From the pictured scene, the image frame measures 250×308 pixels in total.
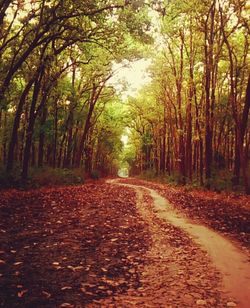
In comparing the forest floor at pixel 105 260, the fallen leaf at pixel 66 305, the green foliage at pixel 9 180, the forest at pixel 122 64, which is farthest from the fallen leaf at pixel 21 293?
the green foliage at pixel 9 180

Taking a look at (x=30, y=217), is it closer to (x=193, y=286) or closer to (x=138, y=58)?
(x=193, y=286)

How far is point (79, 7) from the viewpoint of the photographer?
52.3ft

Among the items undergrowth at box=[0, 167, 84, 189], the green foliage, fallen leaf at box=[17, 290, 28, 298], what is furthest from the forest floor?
undergrowth at box=[0, 167, 84, 189]

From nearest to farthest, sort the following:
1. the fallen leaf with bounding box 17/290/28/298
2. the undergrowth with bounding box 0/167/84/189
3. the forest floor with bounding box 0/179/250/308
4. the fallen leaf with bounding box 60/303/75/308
A: the fallen leaf with bounding box 60/303/75/308
the fallen leaf with bounding box 17/290/28/298
the forest floor with bounding box 0/179/250/308
the undergrowth with bounding box 0/167/84/189

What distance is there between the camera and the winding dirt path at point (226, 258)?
19.0 ft

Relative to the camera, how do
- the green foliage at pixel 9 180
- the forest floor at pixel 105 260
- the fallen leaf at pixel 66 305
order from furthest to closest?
the green foliage at pixel 9 180
the forest floor at pixel 105 260
the fallen leaf at pixel 66 305

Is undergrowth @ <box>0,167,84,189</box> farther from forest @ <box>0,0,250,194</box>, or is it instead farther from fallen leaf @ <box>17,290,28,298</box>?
fallen leaf @ <box>17,290,28,298</box>

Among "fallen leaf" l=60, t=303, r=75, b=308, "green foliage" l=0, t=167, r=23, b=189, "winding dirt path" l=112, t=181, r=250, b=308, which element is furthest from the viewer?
"green foliage" l=0, t=167, r=23, b=189

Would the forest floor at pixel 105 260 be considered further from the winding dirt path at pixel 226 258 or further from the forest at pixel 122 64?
the forest at pixel 122 64

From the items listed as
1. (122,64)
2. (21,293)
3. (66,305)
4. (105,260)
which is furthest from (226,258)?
(122,64)

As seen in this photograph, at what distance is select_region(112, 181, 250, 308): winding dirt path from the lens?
5785 mm

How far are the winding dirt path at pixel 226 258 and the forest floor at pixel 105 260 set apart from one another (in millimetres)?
130

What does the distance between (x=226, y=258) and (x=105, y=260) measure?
2.64m

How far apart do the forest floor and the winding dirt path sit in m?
0.13
